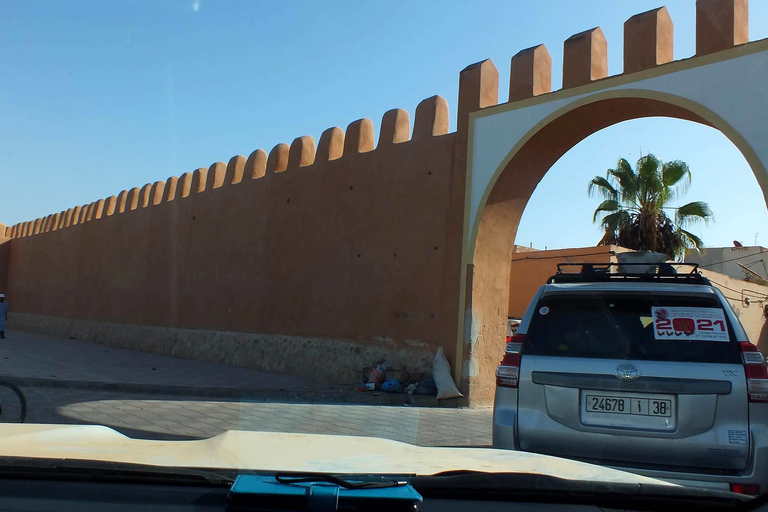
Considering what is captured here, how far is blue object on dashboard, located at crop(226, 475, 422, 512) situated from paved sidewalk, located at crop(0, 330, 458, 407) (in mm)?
8353

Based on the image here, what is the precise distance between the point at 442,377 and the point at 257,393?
2.92 meters

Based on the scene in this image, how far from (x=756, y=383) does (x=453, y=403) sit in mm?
6611

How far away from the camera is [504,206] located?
10531 millimetres

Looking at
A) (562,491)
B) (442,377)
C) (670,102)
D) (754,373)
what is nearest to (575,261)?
(442,377)

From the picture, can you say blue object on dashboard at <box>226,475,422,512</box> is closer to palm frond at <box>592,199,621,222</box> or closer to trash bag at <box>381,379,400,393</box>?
trash bag at <box>381,379,400,393</box>

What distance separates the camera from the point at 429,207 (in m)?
11.1

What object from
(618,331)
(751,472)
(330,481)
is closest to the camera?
(330,481)

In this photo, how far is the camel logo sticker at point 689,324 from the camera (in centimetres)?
376

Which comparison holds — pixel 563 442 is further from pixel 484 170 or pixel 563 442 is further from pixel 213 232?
pixel 213 232

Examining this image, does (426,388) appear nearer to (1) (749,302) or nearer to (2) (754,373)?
(2) (754,373)

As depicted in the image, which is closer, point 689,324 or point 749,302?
point 689,324

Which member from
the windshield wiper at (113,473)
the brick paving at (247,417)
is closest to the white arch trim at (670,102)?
the brick paving at (247,417)

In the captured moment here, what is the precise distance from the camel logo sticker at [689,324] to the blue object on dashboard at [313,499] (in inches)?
102

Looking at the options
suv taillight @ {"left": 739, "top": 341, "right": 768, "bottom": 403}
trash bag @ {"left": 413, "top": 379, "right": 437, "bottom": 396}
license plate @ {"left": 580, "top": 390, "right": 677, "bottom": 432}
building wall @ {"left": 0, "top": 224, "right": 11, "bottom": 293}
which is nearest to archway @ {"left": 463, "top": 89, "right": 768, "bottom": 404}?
trash bag @ {"left": 413, "top": 379, "right": 437, "bottom": 396}
